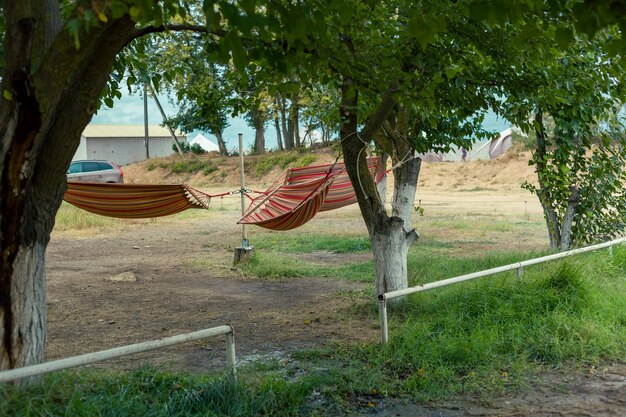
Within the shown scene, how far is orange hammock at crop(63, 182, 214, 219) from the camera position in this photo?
9016 millimetres

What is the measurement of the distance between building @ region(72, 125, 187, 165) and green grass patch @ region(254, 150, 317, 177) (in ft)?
46.6

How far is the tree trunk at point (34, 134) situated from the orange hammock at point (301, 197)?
463cm

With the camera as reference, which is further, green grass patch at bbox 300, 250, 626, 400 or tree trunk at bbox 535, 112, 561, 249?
tree trunk at bbox 535, 112, 561, 249

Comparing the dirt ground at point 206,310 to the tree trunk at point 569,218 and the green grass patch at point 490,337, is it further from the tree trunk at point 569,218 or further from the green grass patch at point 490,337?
the tree trunk at point 569,218

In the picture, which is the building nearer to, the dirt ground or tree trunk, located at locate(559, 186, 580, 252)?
the dirt ground

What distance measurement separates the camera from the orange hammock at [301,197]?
856 centimetres

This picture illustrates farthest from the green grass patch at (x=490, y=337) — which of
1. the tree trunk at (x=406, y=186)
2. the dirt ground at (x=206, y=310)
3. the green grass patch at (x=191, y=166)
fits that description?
the green grass patch at (x=191, y=166)

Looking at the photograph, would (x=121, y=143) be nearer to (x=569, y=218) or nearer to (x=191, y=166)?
(x=191, y=166)

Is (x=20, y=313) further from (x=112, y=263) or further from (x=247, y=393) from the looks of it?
(x=112, y=263)

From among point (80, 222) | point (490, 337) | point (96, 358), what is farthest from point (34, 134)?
point (80, 222)

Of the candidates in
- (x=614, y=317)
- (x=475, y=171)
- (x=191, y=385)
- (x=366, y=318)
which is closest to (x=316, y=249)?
(x=366, y=318)

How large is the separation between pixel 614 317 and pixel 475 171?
28.1m

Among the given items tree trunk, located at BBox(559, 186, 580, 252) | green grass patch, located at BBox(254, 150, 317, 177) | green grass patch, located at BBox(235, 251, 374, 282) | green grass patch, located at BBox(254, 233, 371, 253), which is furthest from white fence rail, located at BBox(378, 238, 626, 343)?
green grass patch, located at BBox(254, 150, 317, 177)

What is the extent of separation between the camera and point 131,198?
925 cm
